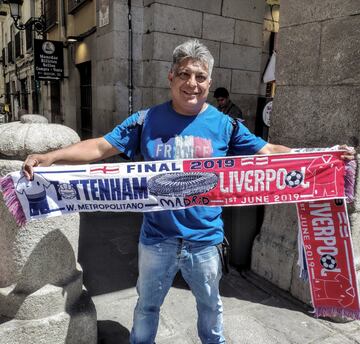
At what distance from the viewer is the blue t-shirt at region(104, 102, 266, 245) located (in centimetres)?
207

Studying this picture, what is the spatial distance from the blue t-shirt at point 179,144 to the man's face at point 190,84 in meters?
0.10

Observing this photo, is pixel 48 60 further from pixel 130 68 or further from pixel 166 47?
pixel 166 47

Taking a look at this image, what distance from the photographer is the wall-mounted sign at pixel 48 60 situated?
10.4 metres

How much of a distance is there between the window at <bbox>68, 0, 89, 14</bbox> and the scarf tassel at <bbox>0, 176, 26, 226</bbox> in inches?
315

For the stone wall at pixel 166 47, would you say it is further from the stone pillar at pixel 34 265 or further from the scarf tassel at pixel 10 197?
the scarf tassel at pixel 10 197

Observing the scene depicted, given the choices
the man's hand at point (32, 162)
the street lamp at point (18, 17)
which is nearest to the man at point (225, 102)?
the man's hand at point (32, 162)

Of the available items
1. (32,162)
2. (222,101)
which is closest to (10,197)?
(32,162)

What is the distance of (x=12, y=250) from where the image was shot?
229 centimetres

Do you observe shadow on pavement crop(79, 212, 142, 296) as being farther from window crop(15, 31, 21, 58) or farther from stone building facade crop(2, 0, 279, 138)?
window crop(15, 31, 21, 58)

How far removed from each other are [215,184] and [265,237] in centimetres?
165

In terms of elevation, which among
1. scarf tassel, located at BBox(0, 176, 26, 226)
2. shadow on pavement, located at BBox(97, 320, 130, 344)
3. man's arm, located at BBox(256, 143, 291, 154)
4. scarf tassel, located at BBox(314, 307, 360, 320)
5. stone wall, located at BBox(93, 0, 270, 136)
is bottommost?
shadow on pavement, located at BBox(97, 320, 130, 344)

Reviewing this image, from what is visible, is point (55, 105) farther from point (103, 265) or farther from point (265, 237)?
point (265, 237)

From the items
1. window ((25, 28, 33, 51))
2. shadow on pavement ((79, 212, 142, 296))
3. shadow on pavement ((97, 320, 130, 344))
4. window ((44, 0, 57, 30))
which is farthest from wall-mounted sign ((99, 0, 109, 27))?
window ((25, 28, 33, 51))

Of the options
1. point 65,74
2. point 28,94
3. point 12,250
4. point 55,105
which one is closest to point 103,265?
point 12,250
